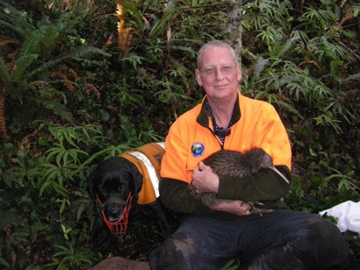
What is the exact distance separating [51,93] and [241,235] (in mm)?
3137

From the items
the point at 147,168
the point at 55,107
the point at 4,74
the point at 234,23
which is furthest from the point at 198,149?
the point at 4,74

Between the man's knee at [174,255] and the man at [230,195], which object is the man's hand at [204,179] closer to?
the man at [230,195]

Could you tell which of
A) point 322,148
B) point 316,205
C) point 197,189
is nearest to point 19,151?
point 197,189

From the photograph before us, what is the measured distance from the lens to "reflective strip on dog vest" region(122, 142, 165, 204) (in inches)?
157

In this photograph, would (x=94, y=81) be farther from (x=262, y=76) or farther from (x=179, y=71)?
(x=262, y=76)

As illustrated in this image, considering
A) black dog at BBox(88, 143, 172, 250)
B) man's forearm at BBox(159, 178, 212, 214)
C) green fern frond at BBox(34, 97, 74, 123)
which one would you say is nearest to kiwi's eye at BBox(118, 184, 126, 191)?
black dog at BBox(88, 143, 172, 250)

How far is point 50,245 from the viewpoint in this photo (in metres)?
4.24

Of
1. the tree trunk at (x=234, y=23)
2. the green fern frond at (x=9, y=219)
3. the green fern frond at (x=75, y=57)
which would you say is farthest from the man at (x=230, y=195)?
the green fern frond at (x=75, y=57)

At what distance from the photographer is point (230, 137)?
3371mm

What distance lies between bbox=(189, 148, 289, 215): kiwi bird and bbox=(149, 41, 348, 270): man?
0.15 ft

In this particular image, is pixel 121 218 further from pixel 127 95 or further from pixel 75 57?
pixel 75 57

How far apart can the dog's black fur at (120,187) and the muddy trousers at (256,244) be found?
2.30 feet

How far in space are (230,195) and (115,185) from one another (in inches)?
46.6

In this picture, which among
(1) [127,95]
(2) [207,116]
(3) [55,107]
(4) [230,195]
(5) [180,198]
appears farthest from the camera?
(1) [127,95]
